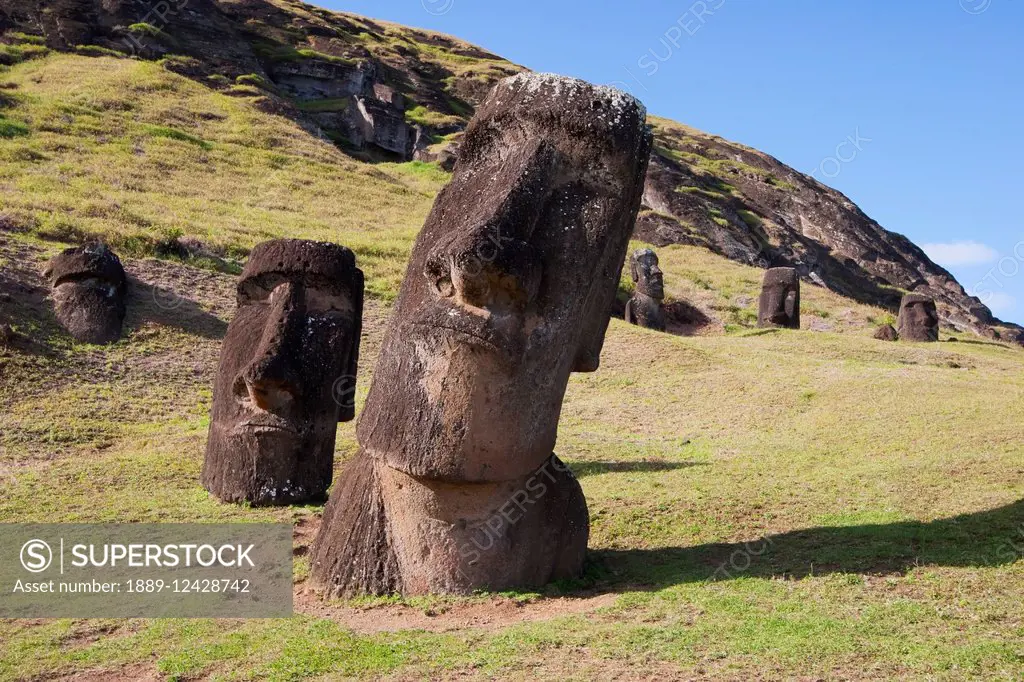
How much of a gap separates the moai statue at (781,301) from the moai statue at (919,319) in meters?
3.36

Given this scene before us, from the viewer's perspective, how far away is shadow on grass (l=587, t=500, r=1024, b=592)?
251 inches

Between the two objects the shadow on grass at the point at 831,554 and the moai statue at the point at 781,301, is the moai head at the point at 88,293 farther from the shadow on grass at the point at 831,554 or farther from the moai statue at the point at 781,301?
the moai statue at the point at 781,301

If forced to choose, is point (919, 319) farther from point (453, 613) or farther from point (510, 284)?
point (453, 613)

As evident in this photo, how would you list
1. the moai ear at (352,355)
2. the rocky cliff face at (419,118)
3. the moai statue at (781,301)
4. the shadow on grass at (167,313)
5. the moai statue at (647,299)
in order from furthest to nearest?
1. the rocky cliff face at (419,118)
2. the moai statue at (781,301)
3. the moai statue at (647,299)
4. the shadow on grass at (167,313)
5. the moai ear at (352,355)

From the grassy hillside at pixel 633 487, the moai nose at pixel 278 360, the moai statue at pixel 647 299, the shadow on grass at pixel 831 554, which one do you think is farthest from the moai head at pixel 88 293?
the moai statue at pixel 647 299

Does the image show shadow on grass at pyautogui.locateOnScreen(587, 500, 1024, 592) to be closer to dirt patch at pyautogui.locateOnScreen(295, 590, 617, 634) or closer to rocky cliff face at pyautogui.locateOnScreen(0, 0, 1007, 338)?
dirt patch at pyautogui.locateOnScreen(295, 590, 617, 634)

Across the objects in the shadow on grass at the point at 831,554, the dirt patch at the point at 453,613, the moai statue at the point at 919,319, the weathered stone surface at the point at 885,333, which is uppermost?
the moai statue at the point at 919,319

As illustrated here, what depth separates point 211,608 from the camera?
644cm

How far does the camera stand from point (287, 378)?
918cm

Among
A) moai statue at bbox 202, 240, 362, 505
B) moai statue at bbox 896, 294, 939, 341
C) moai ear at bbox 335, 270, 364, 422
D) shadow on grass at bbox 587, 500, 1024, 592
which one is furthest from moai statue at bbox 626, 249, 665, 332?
shadow on grass at bbox 587, 500, 1024, 592

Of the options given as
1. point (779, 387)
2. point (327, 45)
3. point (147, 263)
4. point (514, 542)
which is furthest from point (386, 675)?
point (327, 45)

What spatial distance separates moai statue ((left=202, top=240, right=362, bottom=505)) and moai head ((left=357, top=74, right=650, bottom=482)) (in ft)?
9.85

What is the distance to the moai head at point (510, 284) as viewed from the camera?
6082 mm

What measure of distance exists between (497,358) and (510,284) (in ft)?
1.57
